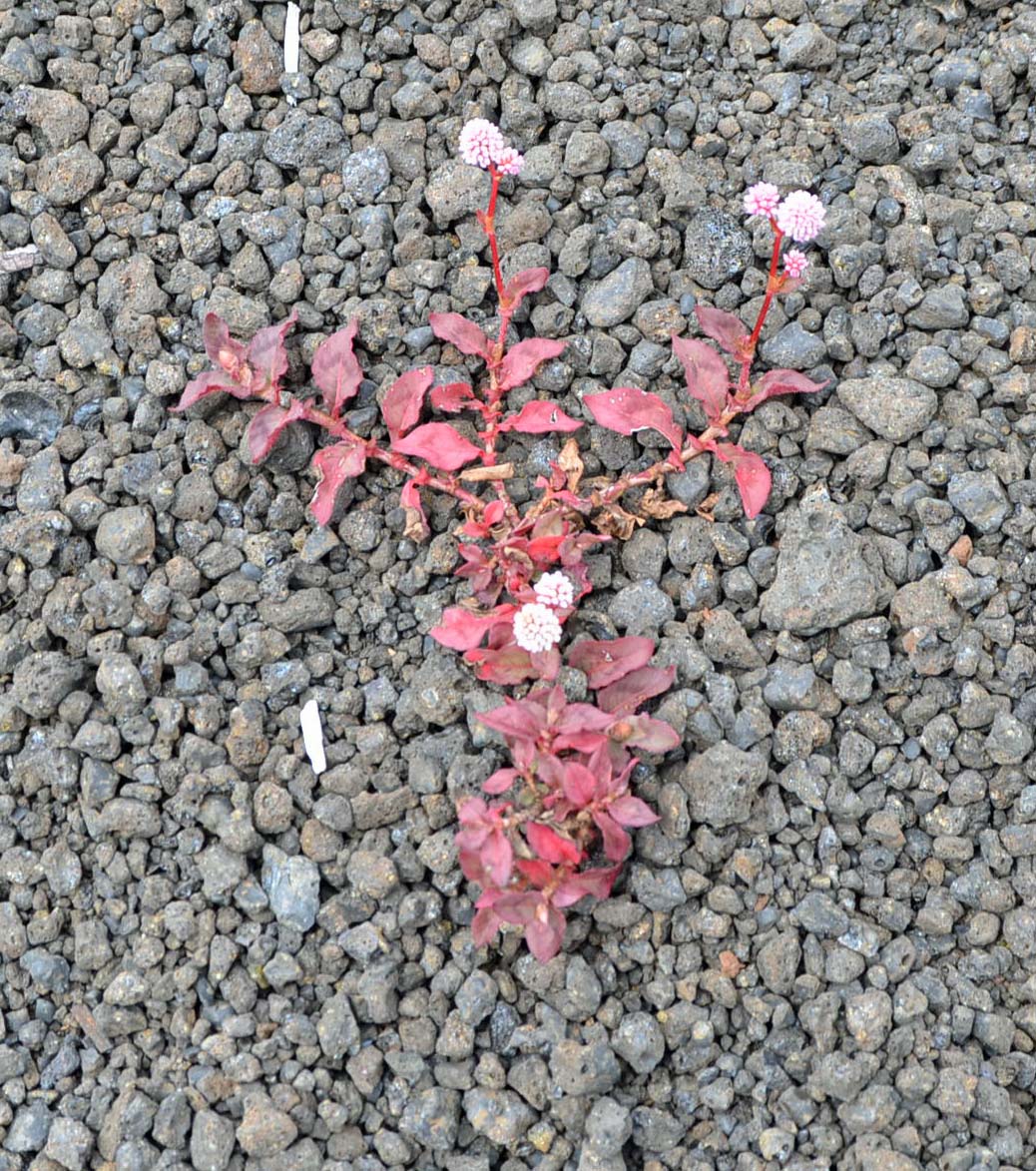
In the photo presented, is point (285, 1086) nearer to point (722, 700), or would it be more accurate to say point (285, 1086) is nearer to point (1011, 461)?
point (722, 700)

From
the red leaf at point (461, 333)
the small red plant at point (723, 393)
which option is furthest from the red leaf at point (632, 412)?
the red leaf at point (461, 333)

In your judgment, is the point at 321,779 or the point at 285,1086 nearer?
the point at 285,1086

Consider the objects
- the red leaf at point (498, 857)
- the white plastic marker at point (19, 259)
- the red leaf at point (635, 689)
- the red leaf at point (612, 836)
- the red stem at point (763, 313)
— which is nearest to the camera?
the red leaf at point (498, 857)

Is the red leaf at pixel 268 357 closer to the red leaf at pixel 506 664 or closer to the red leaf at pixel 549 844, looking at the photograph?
Result: the red leaf at pixel 506 664

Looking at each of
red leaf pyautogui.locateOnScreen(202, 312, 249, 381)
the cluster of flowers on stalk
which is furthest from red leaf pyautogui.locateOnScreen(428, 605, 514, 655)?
red leaf pyautogui.locateOnScreen(202, 312, 249, 381)

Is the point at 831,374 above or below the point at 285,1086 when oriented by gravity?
above

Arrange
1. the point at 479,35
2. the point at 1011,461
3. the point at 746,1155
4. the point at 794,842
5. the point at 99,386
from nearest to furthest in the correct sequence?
the point at 746,1155, the point at 794,842, the point at 1011,461, the point at 99,386, the point at 479,35

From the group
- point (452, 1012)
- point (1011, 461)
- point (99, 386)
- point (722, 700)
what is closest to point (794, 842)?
point (722, 700)
